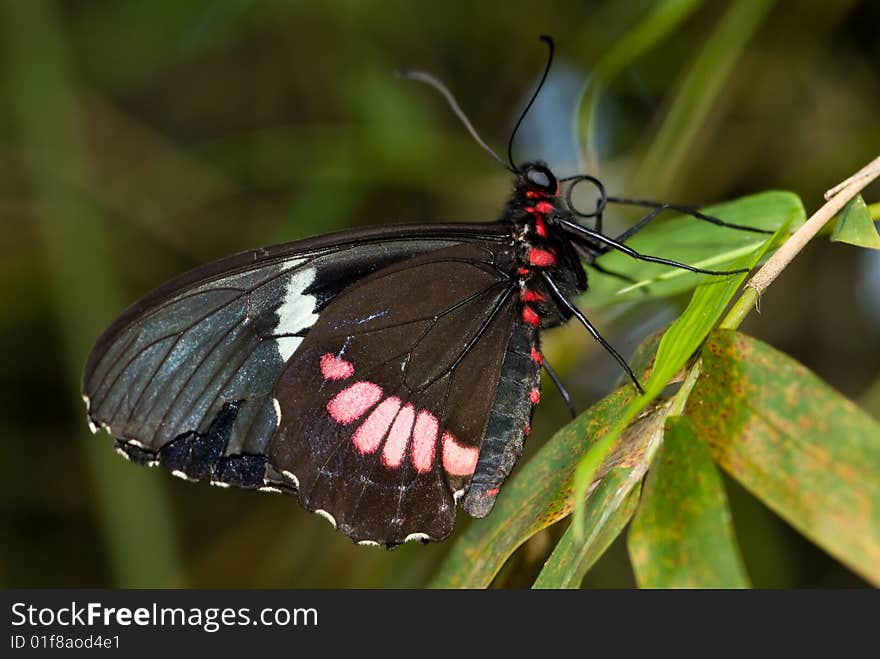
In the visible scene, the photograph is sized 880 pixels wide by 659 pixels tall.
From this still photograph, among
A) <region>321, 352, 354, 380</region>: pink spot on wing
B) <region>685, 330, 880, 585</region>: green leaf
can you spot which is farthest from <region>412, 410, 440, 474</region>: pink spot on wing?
<region>685, 330, 880, 585</region>: green leaf

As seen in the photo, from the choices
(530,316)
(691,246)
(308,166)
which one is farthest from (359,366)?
(308,166)

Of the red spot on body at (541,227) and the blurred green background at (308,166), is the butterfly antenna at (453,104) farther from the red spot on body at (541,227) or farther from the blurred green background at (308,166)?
the blurred green background at (308,166)

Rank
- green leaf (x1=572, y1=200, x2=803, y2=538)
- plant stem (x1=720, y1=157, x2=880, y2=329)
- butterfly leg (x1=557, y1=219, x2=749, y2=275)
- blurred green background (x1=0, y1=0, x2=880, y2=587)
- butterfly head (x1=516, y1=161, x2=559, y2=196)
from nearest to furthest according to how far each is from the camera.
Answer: green leaf (x1=572, y1=200, x2=803, y2=538) → plant stem (x1=720, y1=157, x2=880, y2=329) → butterfly leg (x1=557, y1=219, x2=749, y2=275) → butterfly head (x1=516, y1=161, x2=559, y2=196) → blurred green background (x1=0, y1=0, x2=880, y2=587)

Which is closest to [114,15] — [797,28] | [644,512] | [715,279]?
[797,28]

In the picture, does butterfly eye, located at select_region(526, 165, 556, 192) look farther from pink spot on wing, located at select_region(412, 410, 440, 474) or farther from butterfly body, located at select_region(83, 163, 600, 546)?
pink spot on wing, located at select_region(412, 410, 440, 474)

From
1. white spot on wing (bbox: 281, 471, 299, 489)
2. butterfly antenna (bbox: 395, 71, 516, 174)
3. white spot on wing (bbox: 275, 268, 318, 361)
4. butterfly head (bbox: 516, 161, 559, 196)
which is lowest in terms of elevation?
white spot on wing (bbox: 281, 471, 299, 489)

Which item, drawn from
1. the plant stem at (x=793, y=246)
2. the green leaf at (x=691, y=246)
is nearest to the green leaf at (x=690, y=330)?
the plant stem at (x=793, y=246)
